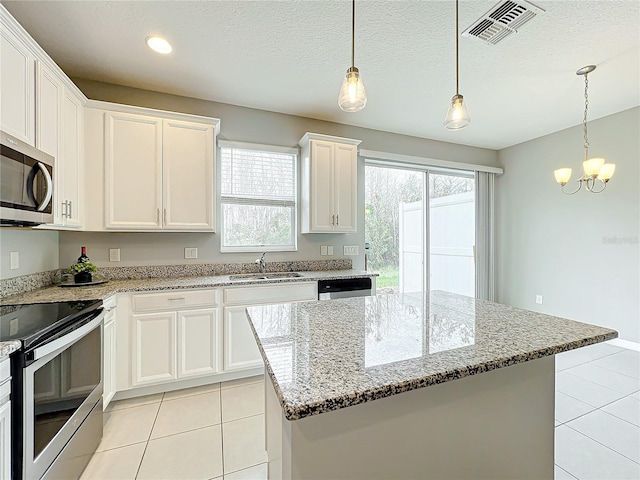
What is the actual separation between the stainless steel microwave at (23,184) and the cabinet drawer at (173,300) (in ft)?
2.76

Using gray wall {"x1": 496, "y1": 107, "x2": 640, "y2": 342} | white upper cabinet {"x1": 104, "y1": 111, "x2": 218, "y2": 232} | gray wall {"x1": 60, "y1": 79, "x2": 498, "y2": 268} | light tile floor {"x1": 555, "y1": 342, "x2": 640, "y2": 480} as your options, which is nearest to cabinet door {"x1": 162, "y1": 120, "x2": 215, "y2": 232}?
white upper cabinet {"x1": 104, "y1": 111, "x2": 218, "y2": 232}

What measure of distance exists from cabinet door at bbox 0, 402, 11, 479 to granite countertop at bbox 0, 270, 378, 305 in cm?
88

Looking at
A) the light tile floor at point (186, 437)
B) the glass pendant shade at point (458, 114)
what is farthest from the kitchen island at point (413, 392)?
the glass pendant shade at point (458, 114)

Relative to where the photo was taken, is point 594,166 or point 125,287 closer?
point 125,287

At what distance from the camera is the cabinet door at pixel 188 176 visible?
2709 mm

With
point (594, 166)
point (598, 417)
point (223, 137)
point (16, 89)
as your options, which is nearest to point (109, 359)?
point (16, 89)

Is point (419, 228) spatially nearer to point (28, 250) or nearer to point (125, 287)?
point (125, 287)

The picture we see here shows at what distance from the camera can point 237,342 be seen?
106 inches

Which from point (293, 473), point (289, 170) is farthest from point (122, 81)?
point (293, 473)

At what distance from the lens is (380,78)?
108 inches

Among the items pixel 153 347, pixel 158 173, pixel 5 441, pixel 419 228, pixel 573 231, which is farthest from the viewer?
pixel 419 228

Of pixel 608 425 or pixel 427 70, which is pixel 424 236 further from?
pixel 608 425

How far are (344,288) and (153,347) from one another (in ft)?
5.79

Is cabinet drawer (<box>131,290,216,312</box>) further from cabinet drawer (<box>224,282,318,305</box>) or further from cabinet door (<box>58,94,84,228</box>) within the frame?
cabinet door (<box>58,94,84,228</box>)
